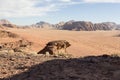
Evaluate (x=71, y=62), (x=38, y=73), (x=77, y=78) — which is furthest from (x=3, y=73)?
(x=77, y=78)

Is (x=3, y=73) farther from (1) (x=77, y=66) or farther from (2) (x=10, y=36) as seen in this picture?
(2) (x=10, y=36)

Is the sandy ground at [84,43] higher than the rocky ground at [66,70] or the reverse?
the reverse

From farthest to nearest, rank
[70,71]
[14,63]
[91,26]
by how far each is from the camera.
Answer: [91,26], [14,63], [70,71]

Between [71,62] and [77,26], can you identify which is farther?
[77,26]

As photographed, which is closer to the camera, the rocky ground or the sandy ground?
the rocky ground

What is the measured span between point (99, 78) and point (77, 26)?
149m

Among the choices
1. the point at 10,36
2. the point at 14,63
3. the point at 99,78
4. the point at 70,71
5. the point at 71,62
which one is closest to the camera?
the point at 99,78

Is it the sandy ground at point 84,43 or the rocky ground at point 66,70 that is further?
the sandy ground at point 84,43

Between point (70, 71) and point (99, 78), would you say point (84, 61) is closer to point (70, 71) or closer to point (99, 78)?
point (70, 71)

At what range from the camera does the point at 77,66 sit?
10.1 m

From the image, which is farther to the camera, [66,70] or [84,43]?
[84,43]

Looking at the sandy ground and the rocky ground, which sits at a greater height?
the rocky ground

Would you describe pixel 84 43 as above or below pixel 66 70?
below

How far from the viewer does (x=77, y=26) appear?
157625 millimetres
